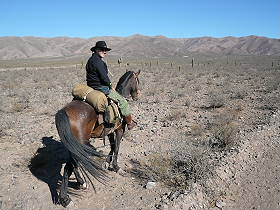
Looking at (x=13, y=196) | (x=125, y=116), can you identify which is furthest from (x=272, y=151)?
(x=13, y=196)

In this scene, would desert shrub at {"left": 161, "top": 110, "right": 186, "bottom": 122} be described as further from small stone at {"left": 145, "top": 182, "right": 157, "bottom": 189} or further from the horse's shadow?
small stone at {"left": 145, "top": 182, "right": 157, "bottom": 189}

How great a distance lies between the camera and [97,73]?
5453 mm

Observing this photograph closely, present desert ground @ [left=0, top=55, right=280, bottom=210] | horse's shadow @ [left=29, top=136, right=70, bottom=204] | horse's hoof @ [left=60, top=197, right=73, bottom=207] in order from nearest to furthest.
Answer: horse's hoof @ [left=60, top=197, right=73, bottom=207] < desert ground @ [left=0, top=55, right=280, bottom=210] < horse's shadow @ [left=29, top=136, right=70, bottom=204]

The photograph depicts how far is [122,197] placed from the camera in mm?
5273

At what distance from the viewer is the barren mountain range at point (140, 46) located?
445ft

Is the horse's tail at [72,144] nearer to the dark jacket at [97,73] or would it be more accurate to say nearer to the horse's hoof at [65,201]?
the horse's hoof at [65,201]

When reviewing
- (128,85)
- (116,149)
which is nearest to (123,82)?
(128,85)

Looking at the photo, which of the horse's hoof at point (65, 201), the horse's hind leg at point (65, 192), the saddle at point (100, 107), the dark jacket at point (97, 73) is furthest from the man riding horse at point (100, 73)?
the horse's hoof at point (65, 201)

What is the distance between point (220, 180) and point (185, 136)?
268cm

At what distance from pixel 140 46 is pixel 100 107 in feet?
498

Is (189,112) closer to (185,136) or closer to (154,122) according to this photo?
(154,122)

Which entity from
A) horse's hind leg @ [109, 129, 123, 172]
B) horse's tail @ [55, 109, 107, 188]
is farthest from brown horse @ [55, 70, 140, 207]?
horse's hind leg @ [109, 129, 123, 172]

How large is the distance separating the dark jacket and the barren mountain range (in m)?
124

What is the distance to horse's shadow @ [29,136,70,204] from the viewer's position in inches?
228
